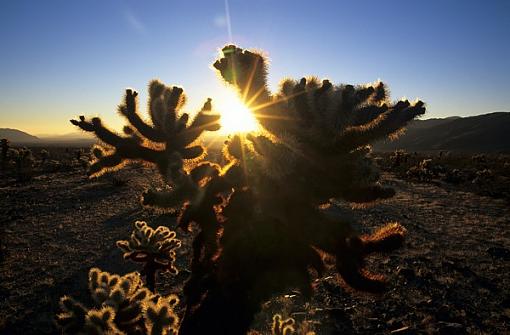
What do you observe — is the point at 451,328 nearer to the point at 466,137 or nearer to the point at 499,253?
the point at 499,253

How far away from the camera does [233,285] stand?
8.00 feet

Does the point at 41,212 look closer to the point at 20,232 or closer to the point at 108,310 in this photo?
the point at 20,232

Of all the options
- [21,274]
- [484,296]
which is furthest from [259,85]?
[21,274]

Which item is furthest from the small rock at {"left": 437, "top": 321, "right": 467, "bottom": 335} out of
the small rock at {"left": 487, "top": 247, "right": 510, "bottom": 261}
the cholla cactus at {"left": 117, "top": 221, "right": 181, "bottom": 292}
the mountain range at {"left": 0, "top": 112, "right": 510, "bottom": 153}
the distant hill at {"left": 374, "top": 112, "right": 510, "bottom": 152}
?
the mountain range at {"left": 0, "top": 112, "right": 510, "bottom": 153}

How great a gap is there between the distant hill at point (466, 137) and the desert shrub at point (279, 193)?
87395mm

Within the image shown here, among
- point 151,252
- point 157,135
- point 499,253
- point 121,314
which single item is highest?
point 157,135

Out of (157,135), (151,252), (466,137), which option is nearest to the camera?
(157,135)

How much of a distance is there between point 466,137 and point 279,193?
116m

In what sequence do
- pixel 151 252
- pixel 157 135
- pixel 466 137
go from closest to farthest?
pixel 157 135
pixel 151 252
pixel 466 137

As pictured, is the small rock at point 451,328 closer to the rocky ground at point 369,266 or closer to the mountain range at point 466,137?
the rocky ground at point 369,266

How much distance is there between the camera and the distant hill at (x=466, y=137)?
9223 centimetres

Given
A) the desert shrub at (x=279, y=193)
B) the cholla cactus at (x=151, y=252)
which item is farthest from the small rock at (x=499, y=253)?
the cholla cactus at (x=151, y=252)

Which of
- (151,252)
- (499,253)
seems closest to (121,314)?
(151,252)

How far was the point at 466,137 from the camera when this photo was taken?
102 m
